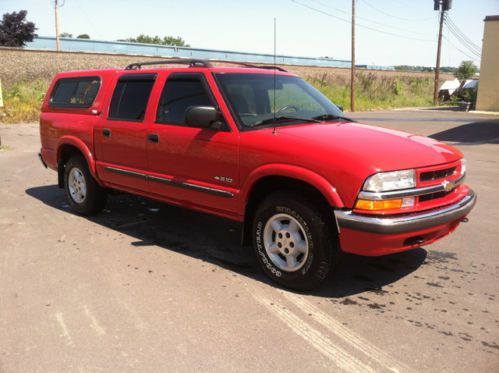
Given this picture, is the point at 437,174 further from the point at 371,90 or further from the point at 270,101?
the point at 371,90

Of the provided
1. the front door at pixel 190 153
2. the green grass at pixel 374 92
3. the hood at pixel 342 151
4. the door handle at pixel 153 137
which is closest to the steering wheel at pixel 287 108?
the hood at pixel 342 151

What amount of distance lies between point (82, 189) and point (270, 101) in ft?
10.3

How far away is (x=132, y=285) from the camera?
13.5ft

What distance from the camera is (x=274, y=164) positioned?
3922 millimetres

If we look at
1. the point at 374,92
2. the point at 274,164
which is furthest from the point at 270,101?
the point at 374,92

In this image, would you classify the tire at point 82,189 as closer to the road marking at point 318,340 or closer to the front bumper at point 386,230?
the road marking at point 318,340

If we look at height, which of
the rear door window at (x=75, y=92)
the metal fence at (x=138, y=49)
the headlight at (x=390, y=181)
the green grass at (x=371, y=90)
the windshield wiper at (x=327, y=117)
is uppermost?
the metal fence at (x=138, y=49)

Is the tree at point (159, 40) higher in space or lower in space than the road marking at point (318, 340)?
higher

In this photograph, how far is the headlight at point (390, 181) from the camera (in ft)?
11.4

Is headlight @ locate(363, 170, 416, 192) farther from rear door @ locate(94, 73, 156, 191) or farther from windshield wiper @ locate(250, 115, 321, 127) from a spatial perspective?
rear door @ locate(94, 73, 156, 191)

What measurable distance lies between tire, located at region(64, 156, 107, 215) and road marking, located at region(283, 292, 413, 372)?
3380 mm

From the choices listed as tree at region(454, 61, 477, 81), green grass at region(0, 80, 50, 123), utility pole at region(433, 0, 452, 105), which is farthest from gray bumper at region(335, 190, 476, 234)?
tree at region(454, 61, 477, 81)

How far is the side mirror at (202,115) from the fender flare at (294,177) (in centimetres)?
64

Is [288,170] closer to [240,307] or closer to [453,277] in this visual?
[240,307]
